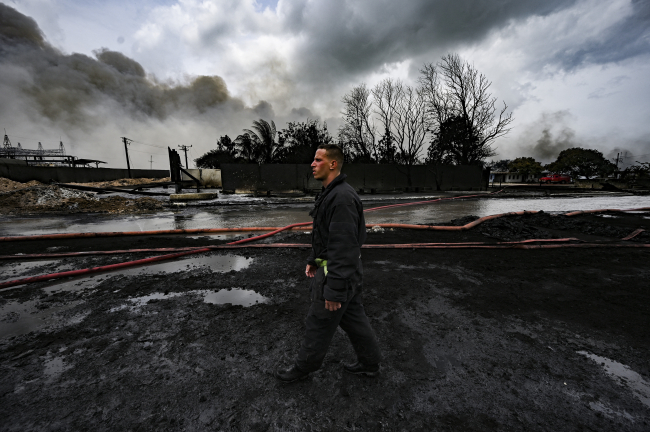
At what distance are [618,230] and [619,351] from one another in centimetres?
583

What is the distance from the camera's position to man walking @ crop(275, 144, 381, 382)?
1650 mm

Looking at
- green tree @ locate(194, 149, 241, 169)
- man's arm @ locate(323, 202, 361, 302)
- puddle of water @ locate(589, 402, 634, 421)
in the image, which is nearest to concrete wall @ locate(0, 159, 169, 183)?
green tree @ locate(194, 149, 241, 169)

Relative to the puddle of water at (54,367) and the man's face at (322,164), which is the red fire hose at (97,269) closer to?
the puddle of water at (54,367)

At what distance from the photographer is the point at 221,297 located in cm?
311

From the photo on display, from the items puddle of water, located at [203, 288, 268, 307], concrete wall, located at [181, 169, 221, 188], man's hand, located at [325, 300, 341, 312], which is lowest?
puddle of water, located at [203, 288, 268, 307]

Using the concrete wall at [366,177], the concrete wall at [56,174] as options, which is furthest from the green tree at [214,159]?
the concrete wall at [366,177]

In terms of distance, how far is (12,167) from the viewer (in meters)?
18.3

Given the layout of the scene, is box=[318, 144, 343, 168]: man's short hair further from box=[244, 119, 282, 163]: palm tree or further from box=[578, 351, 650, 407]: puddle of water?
box=[244, 119, 282, 163]: palm tree

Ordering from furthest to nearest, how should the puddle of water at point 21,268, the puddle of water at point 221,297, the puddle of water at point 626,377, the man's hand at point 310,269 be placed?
the puddle of water at point 21,268
the puddle of water at point 221,297
the man's hand at point 310,269
the puddle of water at point 626,377

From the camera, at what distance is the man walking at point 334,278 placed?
165 cm

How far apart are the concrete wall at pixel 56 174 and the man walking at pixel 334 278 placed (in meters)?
26.2

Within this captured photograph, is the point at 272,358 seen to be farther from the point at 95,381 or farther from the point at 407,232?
the point at 407,232

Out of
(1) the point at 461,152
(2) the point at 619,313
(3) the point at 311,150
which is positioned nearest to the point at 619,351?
(2) the point at 619,313

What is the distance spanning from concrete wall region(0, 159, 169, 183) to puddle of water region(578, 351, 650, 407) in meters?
28.0
